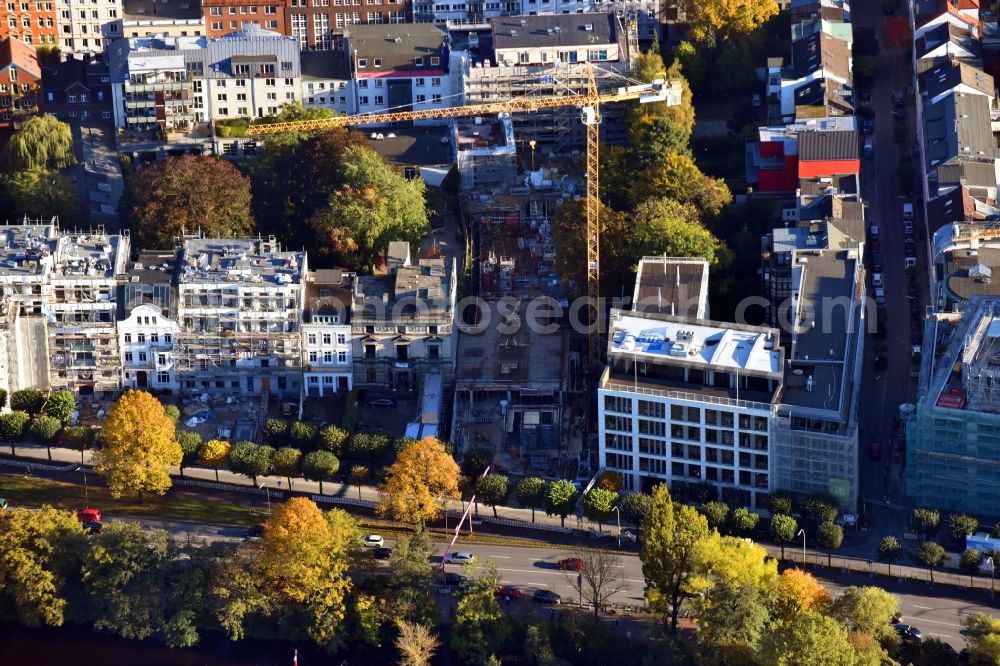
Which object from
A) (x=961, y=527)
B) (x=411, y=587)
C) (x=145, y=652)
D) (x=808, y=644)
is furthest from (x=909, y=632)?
(x=145, y=652)

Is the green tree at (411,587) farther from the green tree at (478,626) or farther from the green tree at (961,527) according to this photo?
the green tree at (961,527)

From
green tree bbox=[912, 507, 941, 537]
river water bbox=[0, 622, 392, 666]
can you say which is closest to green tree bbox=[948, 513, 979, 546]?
green tree bbox=[912, 507, 941, 537]

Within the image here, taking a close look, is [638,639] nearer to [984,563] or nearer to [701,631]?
[701,631]

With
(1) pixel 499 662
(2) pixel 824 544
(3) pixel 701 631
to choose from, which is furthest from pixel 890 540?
(1) pixel 499 662

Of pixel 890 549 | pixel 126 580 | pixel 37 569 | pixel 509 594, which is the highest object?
pixel 890 549

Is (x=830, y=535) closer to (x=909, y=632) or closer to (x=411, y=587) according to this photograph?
(x=909, y=632)

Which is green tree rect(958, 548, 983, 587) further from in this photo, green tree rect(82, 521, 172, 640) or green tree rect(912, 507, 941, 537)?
green tree rect(82, 521, 172, 640)
